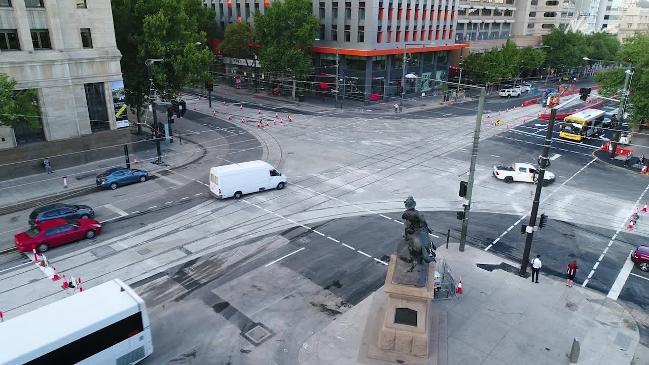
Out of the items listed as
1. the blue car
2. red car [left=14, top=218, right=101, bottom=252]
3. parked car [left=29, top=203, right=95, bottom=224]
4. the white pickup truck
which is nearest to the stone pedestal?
red car [left=14, top=218, right=101, bottom=252]

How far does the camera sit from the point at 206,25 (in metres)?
81.2

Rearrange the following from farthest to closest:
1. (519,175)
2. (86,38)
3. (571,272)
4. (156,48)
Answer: (156,48), (86,38), (519,175), (571,272)

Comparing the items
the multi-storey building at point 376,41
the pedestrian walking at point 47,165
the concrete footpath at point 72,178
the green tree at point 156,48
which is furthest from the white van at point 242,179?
the multi-storey building at point 376,41

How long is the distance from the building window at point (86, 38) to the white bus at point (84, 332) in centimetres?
2935

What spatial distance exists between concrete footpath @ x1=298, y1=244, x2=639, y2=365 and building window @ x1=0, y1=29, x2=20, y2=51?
3280 cm

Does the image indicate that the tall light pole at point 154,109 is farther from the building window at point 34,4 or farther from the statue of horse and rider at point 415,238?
the statue of horse and rider at point 415,238

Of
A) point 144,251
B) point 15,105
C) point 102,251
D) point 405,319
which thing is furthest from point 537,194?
point 15,105

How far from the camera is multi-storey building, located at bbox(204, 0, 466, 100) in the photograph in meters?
67.2

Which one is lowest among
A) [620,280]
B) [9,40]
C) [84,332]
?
[620,280]

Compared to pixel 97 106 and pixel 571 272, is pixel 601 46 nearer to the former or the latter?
pixel 571 272

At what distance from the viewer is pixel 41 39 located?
119ft

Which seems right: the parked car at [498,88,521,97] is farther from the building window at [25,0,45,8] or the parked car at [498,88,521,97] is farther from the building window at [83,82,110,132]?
the building window at [25,0,45,8]

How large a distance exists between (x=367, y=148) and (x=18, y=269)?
30.2 metres

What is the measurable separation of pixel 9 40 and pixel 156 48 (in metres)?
11.9
